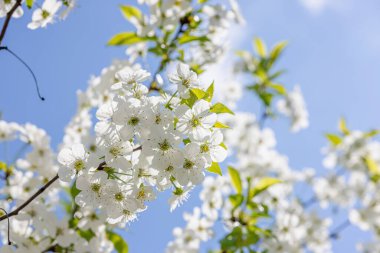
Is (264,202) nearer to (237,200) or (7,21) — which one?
(237,200)

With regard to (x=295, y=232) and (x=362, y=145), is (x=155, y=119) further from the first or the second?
(x=362, y=145)

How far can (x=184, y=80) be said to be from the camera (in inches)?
56.1

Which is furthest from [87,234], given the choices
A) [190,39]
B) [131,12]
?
[131,12]

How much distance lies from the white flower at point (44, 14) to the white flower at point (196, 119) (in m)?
→ 1.00

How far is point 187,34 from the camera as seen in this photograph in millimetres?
2852

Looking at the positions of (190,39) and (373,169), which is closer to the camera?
(190,39)

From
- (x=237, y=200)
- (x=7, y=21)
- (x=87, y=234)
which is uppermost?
(x=7, y=21)

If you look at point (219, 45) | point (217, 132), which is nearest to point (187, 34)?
point (219, 45)

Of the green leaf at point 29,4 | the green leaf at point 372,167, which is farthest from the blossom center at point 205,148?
the green leaf at point 372,167

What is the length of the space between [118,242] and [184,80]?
4.57ft

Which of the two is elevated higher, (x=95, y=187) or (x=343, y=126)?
(x=343, y=126)

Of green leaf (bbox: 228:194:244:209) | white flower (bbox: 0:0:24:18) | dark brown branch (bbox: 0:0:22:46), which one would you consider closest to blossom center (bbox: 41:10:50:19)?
white flower (bbox: 0:0:24:18)

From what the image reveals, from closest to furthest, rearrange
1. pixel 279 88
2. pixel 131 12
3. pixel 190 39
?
1. pixel 190 39
2. pixel 131 12
3. pixel 279 88

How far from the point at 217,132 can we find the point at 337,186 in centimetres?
559
